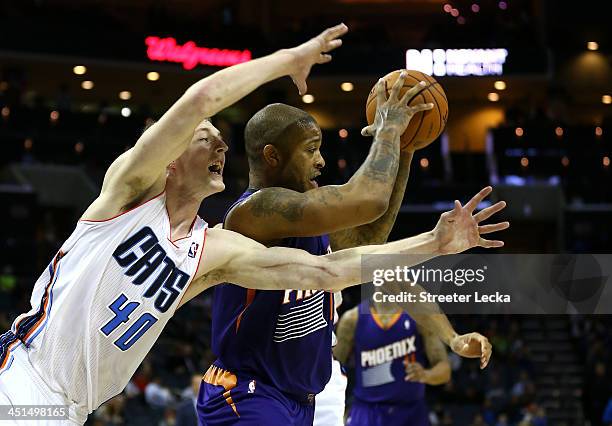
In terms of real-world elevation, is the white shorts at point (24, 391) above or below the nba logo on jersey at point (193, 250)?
below

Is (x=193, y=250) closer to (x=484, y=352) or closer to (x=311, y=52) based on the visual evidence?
(x=311, y=52)

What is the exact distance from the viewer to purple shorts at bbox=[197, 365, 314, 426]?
4512 mm

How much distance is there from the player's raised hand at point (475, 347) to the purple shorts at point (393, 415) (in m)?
2.88

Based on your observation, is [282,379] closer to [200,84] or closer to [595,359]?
[200,84]

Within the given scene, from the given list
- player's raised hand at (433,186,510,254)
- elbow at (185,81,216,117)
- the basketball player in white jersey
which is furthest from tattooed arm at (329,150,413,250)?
elbow at (185,81,216,117)

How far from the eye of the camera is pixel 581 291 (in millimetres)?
8586

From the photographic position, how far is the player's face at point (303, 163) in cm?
471

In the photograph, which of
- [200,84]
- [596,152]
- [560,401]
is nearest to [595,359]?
[560,401]

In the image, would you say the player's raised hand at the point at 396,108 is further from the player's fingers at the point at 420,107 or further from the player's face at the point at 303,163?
the player's face at the point at 303,163

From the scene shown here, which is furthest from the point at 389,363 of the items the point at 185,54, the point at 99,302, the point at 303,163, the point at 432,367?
the point at 185,54

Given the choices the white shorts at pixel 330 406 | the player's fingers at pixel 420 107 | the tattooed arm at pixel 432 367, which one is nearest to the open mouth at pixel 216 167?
the player's fingers at pixel 420 107

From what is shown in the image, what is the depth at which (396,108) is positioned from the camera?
4.49 metres

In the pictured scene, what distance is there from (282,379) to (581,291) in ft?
15.3

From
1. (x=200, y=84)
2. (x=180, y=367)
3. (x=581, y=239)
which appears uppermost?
(x=581, y=239)
